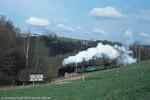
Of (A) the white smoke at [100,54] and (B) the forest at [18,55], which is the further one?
(A) the white smoke at [100,54]

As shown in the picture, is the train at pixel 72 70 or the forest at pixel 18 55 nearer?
the forest at pixel 18 55

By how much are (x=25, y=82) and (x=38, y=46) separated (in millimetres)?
11174

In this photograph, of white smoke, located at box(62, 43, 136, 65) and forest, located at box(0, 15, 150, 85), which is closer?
forest, located at box(0, 15, 150, 85)

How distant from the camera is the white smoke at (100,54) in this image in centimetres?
4978

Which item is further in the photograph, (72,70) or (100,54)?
(100,54)

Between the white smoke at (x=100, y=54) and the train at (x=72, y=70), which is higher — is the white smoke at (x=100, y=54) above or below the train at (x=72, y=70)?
above

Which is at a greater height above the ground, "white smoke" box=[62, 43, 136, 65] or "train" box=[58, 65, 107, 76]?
"white smoke" box=[62, 43, 136, 65]

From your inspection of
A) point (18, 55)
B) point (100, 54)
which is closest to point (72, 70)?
point (100, 54)

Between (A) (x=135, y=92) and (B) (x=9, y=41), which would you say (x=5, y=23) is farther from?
(A) (x=135, y=92)

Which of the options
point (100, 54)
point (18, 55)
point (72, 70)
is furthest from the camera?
point (100, 54)

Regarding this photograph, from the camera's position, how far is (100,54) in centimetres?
5328

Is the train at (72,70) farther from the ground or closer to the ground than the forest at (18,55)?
closer to the ground

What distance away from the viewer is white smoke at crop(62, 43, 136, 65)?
49.8 metres

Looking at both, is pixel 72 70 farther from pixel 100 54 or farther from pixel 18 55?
pixel 18 55
